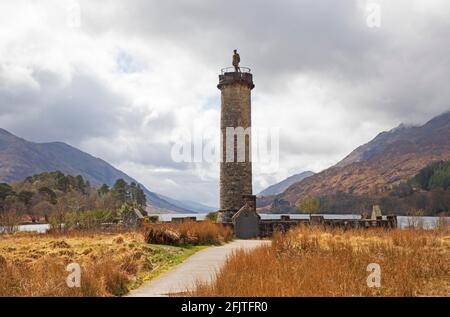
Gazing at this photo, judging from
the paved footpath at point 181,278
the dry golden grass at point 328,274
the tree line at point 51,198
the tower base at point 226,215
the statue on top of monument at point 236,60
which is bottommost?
the paved footpath at point 181,278

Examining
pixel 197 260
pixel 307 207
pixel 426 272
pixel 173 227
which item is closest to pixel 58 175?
pixel 307 207

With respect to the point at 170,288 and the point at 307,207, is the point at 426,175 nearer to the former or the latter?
the point at 307,207

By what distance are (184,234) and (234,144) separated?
16.6 meters

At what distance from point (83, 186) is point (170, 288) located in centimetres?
12433

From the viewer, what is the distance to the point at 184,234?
23844mm

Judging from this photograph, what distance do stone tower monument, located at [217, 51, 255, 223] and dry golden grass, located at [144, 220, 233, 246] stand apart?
415 inches

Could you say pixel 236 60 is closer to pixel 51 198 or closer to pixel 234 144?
pixel 234 144

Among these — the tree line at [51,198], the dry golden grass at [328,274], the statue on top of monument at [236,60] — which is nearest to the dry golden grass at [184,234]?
the dry golden grass at [328,274]

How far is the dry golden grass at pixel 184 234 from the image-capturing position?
73.8 feet

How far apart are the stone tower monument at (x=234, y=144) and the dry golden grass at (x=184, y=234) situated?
1053cm

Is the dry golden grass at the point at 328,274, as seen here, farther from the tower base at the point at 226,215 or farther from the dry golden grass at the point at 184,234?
the tower base at the point at 226,215

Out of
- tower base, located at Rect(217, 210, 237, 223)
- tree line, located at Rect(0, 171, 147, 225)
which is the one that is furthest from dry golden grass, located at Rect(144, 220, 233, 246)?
tree line, located at Rect(0, 171, 147, 225)

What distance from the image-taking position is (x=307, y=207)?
89.9m

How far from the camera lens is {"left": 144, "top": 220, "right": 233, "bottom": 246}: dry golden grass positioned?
2250 cm
